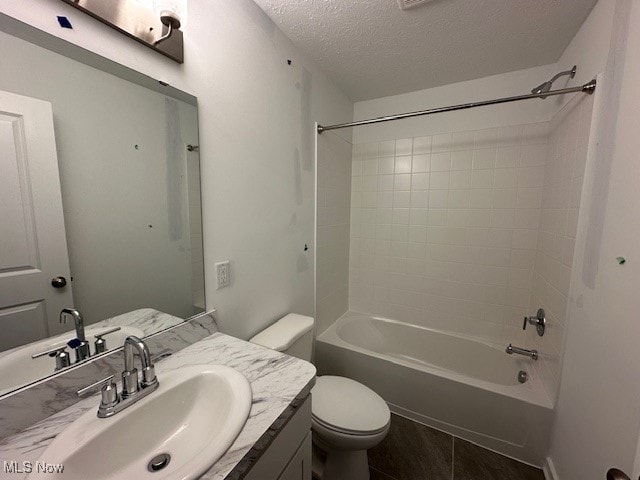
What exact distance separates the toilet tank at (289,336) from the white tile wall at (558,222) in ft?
4.35

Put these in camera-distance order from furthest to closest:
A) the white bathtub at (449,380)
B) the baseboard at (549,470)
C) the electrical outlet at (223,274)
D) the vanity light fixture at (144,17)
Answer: the white bathtub at (449,380)
the baseboard at (549,470)
the electrical outlet at (223,274)
the vanity light fixture at (144,17)

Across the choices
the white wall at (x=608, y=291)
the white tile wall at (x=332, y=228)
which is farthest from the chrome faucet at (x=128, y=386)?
the white wall at (x=608, y=291)

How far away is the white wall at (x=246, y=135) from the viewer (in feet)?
2.88

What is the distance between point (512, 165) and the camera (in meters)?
1.80

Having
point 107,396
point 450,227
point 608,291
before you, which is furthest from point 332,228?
point 107,396

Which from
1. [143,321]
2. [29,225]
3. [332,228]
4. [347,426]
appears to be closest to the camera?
[29,225]

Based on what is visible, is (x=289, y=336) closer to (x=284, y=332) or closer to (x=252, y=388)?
(x=284, y=332)

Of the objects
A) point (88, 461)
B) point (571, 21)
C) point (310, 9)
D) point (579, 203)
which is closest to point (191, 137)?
point (310, 9)

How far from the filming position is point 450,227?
2.01 m

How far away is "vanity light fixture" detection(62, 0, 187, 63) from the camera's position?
705 mm

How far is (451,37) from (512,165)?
38.6 inches

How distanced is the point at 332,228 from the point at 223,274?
1.09 meters

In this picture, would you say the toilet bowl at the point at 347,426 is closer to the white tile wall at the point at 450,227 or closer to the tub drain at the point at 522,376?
the tub drain at the point at 522,376

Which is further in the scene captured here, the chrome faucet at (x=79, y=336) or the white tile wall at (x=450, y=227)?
the white tile wall at (x=450, y=227)
